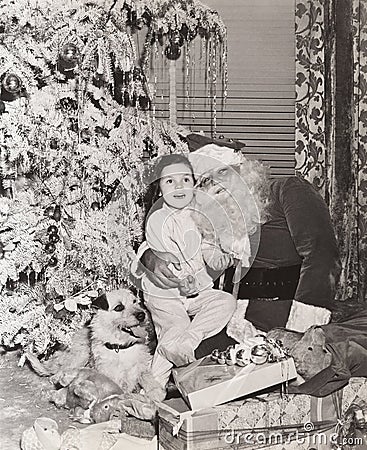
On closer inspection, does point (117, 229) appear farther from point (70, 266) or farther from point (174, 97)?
point (174, 97)

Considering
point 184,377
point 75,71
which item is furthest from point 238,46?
point 184,377

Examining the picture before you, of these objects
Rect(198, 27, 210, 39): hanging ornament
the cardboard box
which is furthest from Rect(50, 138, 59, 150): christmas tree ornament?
the cardboard box

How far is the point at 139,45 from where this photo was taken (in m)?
2.54

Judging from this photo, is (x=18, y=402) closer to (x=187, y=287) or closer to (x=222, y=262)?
(x=187, y=287)

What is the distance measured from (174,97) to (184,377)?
2.96ft

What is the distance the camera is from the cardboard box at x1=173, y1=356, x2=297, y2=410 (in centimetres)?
247

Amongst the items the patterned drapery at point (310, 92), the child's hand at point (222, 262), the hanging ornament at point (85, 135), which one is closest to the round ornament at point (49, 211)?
the hanging ornament at point (85, 135)

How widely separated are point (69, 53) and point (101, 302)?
79 centimetres

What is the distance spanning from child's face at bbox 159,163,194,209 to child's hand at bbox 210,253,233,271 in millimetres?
213

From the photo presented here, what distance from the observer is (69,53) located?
2473mm

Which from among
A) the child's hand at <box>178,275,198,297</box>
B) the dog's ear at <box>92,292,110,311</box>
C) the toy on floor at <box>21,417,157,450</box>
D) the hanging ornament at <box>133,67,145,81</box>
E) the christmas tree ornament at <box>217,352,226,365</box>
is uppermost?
the hanging ornament at <box>133,67,145,81</box>

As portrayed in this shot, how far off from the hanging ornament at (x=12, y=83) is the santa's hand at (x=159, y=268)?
25.8 inches

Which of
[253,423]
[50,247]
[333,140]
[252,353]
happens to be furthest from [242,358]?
[333,140]

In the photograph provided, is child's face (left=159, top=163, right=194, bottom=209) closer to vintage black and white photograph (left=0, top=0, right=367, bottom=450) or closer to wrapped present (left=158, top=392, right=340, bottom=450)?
vintage black and white photograph (left=0, top=0, right=367, bottom=450)
